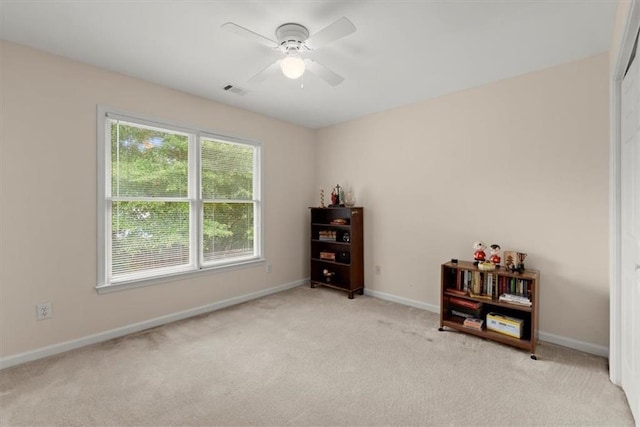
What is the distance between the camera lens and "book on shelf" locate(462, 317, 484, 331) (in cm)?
280

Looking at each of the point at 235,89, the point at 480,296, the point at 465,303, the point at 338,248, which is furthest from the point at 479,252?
the point at 235,89

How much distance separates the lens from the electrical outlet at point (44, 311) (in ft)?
8.11

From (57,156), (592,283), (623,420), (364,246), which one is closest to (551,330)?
(592,283)

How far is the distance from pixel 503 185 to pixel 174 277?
3596 millimetres

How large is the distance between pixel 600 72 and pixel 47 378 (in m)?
4.94

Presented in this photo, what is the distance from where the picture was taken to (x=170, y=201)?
3.30m

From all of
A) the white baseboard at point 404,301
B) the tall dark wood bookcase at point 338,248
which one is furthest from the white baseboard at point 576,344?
the tall dark wood bookcase at point 338,248

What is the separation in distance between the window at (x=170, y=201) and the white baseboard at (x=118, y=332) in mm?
433

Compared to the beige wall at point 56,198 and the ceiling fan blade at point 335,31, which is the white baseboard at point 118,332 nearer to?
the beige wall at point 56,198

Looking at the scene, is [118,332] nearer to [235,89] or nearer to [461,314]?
[235,89]

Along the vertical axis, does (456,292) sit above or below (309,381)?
above

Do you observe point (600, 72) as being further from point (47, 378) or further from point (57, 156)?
point (47, 378)

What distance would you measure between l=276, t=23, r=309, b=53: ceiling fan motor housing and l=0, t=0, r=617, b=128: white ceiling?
40mm

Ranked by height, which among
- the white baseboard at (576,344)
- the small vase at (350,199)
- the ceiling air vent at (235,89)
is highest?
the ceiling air vent at (235,89)
